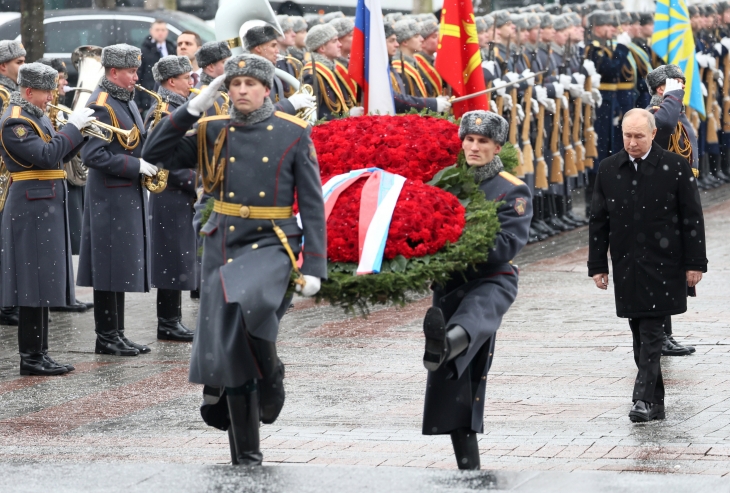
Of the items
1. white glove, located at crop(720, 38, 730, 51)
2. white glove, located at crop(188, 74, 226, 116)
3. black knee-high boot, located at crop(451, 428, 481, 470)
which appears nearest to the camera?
white glove, located at crop(188, 74, 226, 116)

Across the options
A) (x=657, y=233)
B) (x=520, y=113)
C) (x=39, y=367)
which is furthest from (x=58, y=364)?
(x=520, y=113)

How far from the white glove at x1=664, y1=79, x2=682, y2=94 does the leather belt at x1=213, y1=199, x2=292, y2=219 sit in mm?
4608

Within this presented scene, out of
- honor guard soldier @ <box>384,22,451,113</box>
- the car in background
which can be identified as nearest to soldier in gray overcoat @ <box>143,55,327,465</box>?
honor guard soldier @ <box>384,22,451,113</box>

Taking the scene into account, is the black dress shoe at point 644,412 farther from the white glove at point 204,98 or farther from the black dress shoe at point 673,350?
the white glove at point 204,98

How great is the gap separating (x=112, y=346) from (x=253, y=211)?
13.8ft

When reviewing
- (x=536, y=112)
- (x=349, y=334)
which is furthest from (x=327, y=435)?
(x=536, y=112)

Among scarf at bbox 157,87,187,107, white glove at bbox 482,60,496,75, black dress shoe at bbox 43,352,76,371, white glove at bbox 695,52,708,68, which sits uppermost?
scarf at bbox 157,87,187,107

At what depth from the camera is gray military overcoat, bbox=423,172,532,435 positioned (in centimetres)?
648

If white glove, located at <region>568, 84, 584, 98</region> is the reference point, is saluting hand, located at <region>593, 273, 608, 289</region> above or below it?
below

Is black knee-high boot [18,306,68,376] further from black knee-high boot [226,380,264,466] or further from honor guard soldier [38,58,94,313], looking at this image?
black knee-high boot [226,380,264,466]

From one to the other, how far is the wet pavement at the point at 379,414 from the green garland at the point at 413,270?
0.74 m

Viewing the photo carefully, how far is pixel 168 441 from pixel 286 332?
11.3 ft

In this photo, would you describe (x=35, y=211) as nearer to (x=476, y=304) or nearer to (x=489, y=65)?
(x=476, y=304)

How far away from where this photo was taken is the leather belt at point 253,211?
21.2ft
